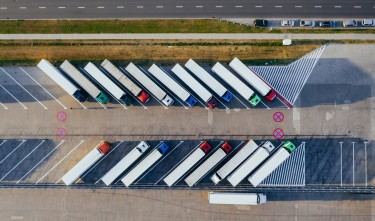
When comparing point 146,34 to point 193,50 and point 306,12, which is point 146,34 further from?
point 306,12

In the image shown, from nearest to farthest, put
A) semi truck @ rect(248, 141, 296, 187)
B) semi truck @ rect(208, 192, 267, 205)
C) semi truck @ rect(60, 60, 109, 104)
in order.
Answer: semi truck @ rect(248, 141, 296, 187), semi truck @ rect(208, 192, 267, 205), semi truck @ rect(60, 60, 109, 104)

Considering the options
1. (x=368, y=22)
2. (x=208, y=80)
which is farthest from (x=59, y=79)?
(x=368, y=22)

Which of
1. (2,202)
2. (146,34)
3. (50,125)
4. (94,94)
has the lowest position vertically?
(2,202)

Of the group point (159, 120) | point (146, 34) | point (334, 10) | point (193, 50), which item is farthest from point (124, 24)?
point (334, 10)

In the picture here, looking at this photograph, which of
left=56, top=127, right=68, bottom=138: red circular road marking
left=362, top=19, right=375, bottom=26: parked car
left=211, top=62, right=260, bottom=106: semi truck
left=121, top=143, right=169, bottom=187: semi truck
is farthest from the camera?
left=56, top=127, right=68, bottom=138: red circular road marking

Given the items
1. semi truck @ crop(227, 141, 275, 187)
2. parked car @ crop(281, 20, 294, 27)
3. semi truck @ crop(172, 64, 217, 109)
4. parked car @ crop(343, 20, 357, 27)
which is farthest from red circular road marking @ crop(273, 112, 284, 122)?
parked car @ crop(343, 20, 357, 27)

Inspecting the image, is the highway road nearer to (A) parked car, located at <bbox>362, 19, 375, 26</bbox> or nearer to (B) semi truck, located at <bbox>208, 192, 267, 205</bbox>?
(A) parked car, located at <bbox>362, 19, 375, 26</bbox>

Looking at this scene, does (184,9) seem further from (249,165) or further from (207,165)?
(249,165)
